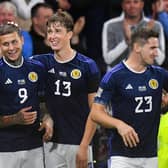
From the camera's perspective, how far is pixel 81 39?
10508 mm

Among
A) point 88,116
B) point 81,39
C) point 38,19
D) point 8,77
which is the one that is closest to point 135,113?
point 88,116

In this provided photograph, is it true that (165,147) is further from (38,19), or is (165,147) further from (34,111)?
(38,19)

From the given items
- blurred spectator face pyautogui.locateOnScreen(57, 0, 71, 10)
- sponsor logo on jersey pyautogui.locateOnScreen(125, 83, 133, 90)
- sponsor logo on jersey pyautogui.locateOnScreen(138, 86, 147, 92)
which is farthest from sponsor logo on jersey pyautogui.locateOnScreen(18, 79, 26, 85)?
blurred spectator face pyautogui.locateOnScreen(57, 0, 71, 10)

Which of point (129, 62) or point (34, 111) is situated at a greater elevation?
point (129, 62)

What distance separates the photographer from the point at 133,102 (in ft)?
21.2

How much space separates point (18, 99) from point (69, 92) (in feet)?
1.86


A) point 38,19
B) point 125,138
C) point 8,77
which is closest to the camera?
point 125,138

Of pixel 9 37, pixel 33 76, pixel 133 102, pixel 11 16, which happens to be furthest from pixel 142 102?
pixel 11 16

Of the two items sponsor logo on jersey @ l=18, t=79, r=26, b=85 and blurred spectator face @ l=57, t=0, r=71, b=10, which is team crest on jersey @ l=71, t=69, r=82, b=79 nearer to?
sponsor logo on jersey @ l=18, t=79, r=26, b=85

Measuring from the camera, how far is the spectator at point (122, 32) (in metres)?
9.74

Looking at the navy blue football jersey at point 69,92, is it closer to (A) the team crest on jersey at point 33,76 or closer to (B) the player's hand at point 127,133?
(A) the team crest on jersey at point 33,76

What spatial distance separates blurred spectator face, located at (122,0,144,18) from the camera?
32.7 feet

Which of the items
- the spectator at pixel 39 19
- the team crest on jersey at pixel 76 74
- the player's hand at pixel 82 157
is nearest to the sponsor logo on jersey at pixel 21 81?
the team crest on jersey at pixel 76 74

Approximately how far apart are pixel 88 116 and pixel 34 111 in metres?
0.52
